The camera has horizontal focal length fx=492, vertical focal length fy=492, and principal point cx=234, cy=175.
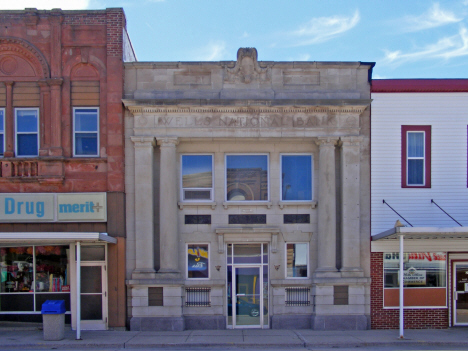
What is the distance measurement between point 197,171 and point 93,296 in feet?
16.2

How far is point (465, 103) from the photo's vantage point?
51.5 feet

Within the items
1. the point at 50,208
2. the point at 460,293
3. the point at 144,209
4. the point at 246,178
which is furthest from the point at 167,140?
the point at 460,293

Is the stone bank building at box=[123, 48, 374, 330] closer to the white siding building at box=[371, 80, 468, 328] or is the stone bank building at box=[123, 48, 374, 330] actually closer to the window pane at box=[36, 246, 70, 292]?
the white siding building at box=[371, 80, 468, 328]

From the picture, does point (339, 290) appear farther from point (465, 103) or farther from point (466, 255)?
point (465, 103)

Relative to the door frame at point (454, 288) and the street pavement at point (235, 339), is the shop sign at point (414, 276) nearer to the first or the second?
the door frame at point (454, 288)

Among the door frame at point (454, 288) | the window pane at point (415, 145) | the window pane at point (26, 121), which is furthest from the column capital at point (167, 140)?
the door frame at point (454, 288)

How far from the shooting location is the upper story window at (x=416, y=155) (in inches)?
613

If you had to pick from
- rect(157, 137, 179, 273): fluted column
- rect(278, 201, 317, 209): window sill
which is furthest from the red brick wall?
rect(157, 137, 179, 273): fluted column

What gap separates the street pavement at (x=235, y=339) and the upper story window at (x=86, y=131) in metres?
5.45

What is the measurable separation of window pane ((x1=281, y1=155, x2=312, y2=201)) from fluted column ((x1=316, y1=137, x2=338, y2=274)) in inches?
20.2

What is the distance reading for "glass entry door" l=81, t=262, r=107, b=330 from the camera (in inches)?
582

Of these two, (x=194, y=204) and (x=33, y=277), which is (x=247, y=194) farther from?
(x=33, y=277)

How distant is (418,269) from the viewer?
608 inches

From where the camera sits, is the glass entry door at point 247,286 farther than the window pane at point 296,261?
No
